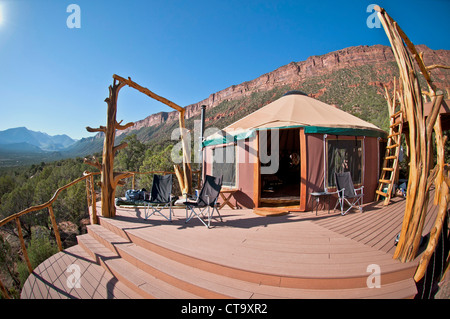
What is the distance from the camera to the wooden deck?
191 centimetres

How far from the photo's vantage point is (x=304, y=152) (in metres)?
4.43

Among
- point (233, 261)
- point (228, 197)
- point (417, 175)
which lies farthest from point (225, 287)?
point (228, 197)

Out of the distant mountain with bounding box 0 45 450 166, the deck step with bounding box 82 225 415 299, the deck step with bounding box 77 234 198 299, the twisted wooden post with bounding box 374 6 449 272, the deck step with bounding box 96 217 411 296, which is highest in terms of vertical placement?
the distant mountain with bounding box 0 45 450 166

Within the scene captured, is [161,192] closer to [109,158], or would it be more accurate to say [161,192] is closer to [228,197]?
[109,158]

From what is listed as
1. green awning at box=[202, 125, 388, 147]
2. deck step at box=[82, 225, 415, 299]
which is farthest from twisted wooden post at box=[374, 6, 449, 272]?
green awning at box=[202, 125, 388, 147]

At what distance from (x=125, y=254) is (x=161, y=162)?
9889 millimetres

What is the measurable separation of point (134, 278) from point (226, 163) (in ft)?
11.8

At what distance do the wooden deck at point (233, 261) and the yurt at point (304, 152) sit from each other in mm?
1143

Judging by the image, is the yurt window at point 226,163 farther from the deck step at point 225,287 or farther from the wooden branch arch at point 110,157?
the deck step at point 225,287

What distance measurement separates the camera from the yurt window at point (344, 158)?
15.1 feet

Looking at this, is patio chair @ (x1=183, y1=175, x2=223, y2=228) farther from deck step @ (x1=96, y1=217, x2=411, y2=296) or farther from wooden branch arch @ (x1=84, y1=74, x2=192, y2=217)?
wooden branch arch @ (x1=84, y1=74, x2=192, y2=217)

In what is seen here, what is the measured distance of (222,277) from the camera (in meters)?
2.11

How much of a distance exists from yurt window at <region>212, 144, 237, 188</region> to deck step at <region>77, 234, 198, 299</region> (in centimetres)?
283
